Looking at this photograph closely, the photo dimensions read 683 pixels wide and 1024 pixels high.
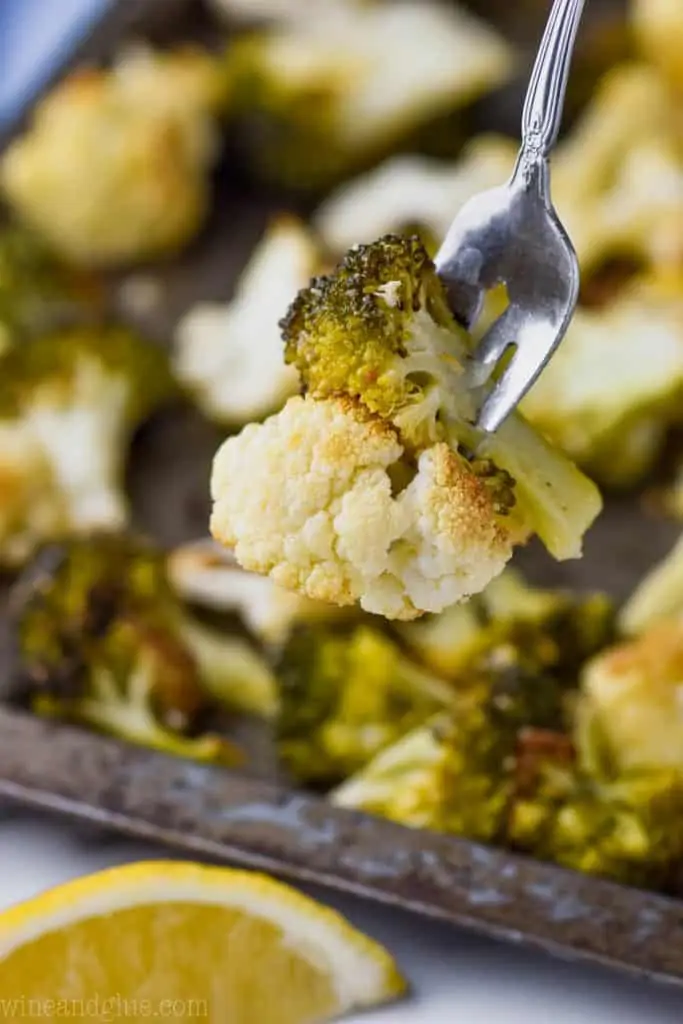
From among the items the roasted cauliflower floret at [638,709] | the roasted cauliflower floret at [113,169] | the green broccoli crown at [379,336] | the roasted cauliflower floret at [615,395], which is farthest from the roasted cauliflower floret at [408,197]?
the green broccoli crown at [379,336]

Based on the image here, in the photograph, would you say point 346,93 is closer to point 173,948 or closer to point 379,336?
point 379,336

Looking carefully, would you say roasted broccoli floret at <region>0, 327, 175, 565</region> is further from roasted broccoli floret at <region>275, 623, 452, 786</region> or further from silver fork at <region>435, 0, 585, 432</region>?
silver fork at <region>435, 0, 585, 432</region>

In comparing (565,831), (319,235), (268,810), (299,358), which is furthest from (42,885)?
(319,235)

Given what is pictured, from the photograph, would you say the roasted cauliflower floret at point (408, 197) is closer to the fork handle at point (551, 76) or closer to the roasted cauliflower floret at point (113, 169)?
the roasted cauliflower floret at point (113, 169)

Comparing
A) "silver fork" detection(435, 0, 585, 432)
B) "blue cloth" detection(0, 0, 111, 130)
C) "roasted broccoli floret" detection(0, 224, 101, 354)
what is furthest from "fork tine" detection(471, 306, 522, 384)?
"blue cloth" detection(0, 0, 111, 130)

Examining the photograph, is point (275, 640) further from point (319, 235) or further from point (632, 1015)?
point (319, 235)

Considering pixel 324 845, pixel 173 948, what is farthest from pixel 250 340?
pixel 173 948
